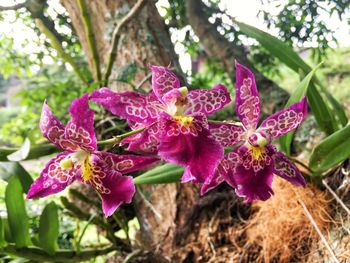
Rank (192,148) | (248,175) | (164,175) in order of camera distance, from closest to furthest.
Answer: (192,148), (248,175), (164,175)

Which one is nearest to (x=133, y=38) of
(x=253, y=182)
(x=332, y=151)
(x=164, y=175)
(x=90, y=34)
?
(x=90, y=34)

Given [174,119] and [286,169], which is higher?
[174,119]

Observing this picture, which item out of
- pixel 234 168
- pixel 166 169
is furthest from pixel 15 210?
pixel 234 168

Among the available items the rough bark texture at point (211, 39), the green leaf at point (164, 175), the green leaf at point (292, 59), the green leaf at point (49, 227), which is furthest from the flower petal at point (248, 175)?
the rough bark texture at point (211, 39)

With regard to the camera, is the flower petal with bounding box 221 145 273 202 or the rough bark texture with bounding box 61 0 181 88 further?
the rough bark texture with bounding box 61 0 181 88

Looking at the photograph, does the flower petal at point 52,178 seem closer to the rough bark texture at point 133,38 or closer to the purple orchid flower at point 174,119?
the purple orchid flower at point 174,119

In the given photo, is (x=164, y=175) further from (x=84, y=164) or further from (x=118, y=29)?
A: (x=118, y=29)

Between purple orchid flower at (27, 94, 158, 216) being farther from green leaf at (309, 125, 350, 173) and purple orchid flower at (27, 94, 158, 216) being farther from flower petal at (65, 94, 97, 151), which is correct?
green leaf at (309, 125, 350, 173)

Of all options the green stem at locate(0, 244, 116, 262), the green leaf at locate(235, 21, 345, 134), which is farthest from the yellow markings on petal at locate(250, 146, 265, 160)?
the green stem at locate(0, 244, 116, 262)
